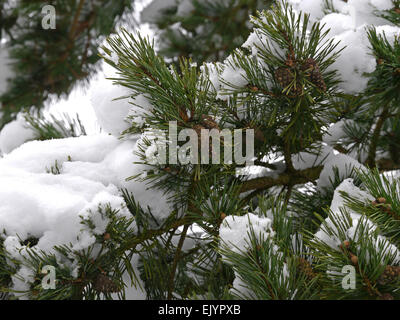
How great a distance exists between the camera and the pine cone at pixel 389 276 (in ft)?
2.17

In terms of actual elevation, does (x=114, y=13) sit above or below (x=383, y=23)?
above

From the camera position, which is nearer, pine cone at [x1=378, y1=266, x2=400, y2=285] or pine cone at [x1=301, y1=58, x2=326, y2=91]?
pine cone at [x1=378, y1=266, x2=400, y2=285]

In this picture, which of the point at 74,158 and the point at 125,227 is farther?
the point at 74,158

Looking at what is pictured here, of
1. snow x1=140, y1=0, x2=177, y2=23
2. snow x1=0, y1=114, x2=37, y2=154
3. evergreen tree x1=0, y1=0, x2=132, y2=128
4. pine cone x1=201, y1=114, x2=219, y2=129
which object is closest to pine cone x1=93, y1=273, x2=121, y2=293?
pine cone x1=201, y1=114, x2=219, y2=129

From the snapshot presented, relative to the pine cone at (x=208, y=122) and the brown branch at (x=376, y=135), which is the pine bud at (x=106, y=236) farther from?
the brown branch at (x=376, y=135)

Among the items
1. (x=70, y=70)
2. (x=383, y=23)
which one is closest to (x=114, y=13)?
(x=70, y=70)

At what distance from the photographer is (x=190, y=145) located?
2.77 ft

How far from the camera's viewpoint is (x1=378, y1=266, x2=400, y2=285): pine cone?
26.0 inches

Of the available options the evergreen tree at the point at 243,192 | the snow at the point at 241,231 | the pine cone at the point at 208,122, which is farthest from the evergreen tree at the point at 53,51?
the snow at the point at 241,231

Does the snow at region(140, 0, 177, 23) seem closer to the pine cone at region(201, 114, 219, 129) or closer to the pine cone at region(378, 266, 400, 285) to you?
the pine cone at region(201, 114, 219, 129)

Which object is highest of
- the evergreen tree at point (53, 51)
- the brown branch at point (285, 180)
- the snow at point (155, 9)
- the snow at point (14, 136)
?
the snow at point (155, 9)

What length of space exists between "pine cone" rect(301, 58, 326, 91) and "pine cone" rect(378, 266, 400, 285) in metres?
0.39

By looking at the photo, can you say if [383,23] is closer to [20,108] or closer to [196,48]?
[196,48]
